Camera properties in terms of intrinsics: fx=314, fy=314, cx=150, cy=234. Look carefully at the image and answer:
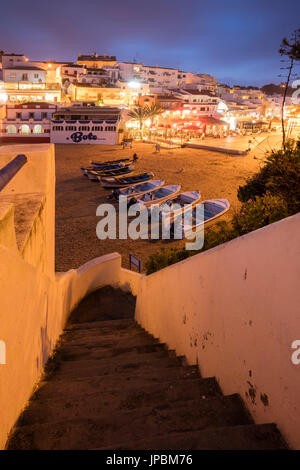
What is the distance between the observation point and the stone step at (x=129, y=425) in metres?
2.34

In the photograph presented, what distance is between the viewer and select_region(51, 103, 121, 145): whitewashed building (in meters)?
37.4

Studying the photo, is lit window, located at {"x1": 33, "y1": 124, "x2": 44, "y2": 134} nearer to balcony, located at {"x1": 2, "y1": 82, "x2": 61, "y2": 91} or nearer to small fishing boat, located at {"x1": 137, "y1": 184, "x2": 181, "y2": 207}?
balcony, located at {"x1": 2, "y1": 82, "x2": 61, "y2": 91}

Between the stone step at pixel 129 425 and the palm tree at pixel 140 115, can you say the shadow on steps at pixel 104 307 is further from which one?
the palm tree at pixel 140 115

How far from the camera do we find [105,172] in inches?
933

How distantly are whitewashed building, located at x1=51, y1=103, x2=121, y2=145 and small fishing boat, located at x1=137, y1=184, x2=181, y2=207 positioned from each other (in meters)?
20.9

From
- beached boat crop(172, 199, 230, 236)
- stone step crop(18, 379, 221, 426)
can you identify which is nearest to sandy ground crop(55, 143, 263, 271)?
beached boat crop(172, 199, 230, 236)

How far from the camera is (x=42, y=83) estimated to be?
6022 centimetres

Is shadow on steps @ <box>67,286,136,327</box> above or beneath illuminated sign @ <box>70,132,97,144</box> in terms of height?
beneath

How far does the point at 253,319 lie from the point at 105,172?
22.2m

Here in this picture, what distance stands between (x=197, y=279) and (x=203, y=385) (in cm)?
118

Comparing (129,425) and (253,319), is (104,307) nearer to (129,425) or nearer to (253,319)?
(129,425)

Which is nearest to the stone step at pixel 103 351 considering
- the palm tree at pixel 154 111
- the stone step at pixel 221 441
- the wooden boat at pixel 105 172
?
the stone step at pixel 221 441

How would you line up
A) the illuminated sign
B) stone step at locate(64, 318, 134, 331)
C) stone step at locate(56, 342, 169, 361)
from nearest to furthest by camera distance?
stone step at locate(56, 342, 169, 361) → stone step at locate(64, 318, 134, 331) → the illuminated sign

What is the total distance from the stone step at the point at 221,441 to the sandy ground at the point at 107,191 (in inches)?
186
